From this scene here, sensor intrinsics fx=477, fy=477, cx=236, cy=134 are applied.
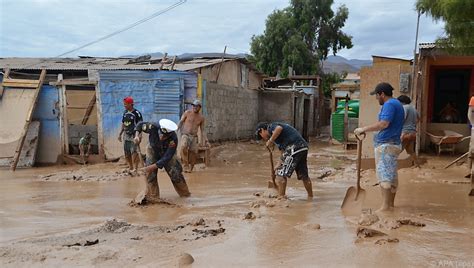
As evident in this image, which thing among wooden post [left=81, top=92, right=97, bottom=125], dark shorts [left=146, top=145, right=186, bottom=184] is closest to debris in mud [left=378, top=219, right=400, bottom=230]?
dark shorts [left=146, top=145, right=186, bottom=184]

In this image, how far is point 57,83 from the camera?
40.4ft

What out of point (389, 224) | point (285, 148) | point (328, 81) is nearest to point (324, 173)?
point (285, 148)

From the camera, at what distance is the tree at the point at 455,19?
19.6ft

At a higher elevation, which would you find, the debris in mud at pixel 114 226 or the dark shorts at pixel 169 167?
the dark shorts at pixel 169 167

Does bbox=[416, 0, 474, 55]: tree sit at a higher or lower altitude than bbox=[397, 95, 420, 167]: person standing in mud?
higher

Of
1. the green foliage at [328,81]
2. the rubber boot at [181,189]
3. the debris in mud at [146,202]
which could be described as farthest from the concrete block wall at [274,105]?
the debris in mud at [146,202]

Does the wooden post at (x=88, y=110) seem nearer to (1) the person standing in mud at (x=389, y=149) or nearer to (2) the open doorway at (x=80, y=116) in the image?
(2) the open doorway at (x=80, y=116)

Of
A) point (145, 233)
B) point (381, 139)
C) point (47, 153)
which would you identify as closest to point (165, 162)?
point (145, 233)

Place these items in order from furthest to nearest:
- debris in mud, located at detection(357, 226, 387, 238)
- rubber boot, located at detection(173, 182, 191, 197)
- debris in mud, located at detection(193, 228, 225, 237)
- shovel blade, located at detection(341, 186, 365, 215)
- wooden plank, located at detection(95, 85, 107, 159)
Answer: wooden plank, located at detection(95, 85, 107, 159), rubber boot, located at detection(173, 182, 191, 197), shovel blade, located at detection(341, 186, 365, 215), debris in mud, located at detection(193, 228, 225, 237), debris in mud, located at detection(357, 226, 387, 238)

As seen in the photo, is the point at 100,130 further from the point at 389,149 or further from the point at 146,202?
the point at 389,149

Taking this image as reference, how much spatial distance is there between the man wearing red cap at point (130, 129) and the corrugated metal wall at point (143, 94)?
246cm

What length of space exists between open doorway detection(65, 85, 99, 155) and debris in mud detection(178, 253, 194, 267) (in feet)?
31.2

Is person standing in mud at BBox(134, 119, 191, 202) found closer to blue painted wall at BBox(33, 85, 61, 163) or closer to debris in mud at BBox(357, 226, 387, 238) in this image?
debris in mud at BBox(357, 226, 387, 238)

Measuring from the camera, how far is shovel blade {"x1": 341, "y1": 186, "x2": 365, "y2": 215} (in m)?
5.61
